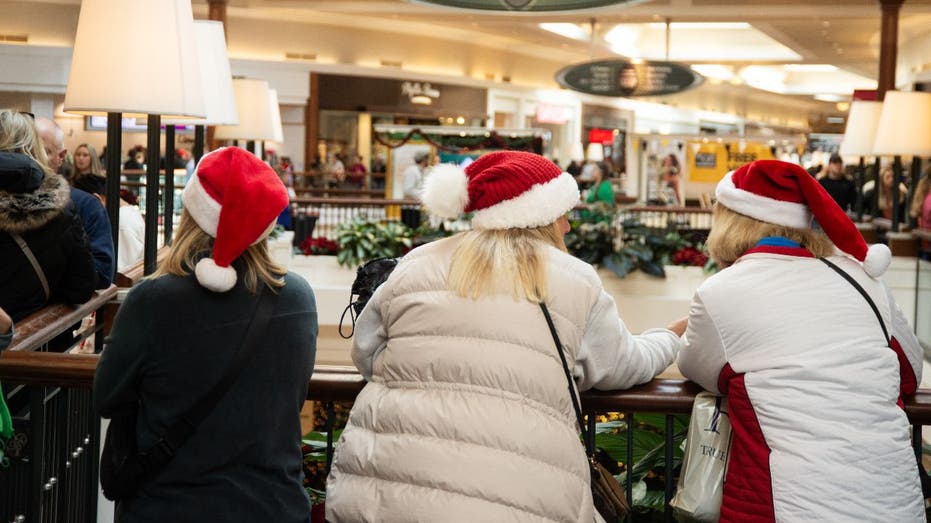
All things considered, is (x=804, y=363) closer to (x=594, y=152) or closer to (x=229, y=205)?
(x=229, y=205)

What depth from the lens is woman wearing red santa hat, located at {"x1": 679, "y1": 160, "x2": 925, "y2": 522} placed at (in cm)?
224

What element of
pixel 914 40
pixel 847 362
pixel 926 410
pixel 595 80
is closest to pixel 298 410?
pixel 847 362

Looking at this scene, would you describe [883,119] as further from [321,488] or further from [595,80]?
[321,488]

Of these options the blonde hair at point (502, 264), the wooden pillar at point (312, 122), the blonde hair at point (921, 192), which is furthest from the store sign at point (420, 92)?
the blonde hair at point (502, 264)

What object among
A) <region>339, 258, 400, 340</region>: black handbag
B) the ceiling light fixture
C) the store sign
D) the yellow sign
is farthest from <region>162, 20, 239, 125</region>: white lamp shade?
the store sign

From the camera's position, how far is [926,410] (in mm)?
2529

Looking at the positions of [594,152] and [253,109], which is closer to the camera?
[253,109]

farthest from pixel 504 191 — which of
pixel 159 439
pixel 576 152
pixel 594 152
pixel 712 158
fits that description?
pixel 594 152

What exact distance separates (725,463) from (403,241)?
8.53m

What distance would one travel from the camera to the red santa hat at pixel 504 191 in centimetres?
228

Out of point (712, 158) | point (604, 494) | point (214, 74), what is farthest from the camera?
point (712, 158)

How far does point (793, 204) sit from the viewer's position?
2480 mm

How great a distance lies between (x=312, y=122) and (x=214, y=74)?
1780cm

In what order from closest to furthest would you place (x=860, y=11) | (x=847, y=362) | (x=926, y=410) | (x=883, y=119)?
(x=847, y=362) → (x=926, y=410) → (x=883, y=119) → (x=860, y=11)
